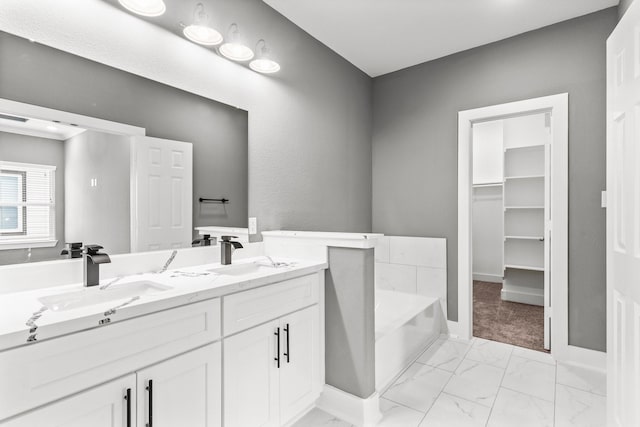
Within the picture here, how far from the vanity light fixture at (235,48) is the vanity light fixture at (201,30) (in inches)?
4.5

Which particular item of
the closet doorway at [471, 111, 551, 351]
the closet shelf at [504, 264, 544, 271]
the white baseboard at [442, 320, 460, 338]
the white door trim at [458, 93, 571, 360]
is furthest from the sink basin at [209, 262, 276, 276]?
the closet shelf at [504, 264, 544, 271]

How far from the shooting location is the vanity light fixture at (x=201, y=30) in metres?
1.79

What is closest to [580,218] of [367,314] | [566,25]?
[566,25]

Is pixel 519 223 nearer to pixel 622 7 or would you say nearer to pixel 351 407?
pixel 622 7

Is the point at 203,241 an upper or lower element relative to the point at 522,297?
upper

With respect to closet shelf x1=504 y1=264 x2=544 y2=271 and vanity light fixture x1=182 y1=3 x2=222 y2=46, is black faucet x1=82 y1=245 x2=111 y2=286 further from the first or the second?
A: closet shelf x1=504 y1=264 x2=544 y2=271

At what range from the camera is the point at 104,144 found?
5.00 ft

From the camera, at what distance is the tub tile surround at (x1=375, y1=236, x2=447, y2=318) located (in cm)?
307

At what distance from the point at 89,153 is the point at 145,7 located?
770 millimetres

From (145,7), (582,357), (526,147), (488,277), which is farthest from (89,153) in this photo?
(488,277)

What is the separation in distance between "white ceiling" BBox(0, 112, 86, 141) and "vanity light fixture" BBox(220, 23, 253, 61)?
967 millimetres

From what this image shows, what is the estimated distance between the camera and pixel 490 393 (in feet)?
6.86

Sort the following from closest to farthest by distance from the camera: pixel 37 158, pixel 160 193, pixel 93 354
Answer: pixel 93 354 < pixel 37 158 < pixel 160 193

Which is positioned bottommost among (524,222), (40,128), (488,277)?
(488,277)
